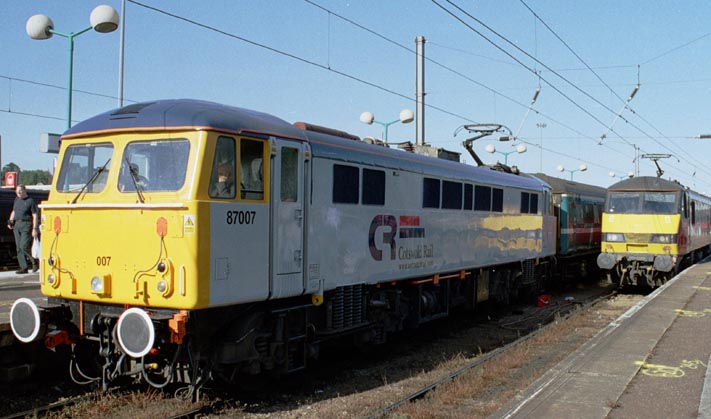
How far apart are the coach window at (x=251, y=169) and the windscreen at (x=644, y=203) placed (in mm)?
16521

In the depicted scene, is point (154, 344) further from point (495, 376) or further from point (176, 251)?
point (495, 376)

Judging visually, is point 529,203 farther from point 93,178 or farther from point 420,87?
point 93,178

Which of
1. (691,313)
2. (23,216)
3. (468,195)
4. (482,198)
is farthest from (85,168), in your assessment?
(691,313)

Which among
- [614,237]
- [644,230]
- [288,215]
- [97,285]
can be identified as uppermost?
[288,215]

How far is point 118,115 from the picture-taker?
7.76 m

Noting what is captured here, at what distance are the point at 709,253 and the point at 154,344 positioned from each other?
1583 inches

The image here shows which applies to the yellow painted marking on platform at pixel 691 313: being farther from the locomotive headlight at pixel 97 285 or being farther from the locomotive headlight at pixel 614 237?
the locomotive headlight at pixel 97 285

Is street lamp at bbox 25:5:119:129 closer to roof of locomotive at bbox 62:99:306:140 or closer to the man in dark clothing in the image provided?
the man in dark clothing

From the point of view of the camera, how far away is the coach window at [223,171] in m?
7.29

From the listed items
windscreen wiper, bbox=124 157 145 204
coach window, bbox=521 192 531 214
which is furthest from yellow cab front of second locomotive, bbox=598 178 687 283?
windscreen wiper, bbox=124 157 145 204

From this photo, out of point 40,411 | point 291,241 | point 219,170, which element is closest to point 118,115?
point 219,170

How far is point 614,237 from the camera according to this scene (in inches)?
835

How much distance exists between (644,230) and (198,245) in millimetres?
17406

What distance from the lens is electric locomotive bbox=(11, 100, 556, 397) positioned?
7.05 meters
